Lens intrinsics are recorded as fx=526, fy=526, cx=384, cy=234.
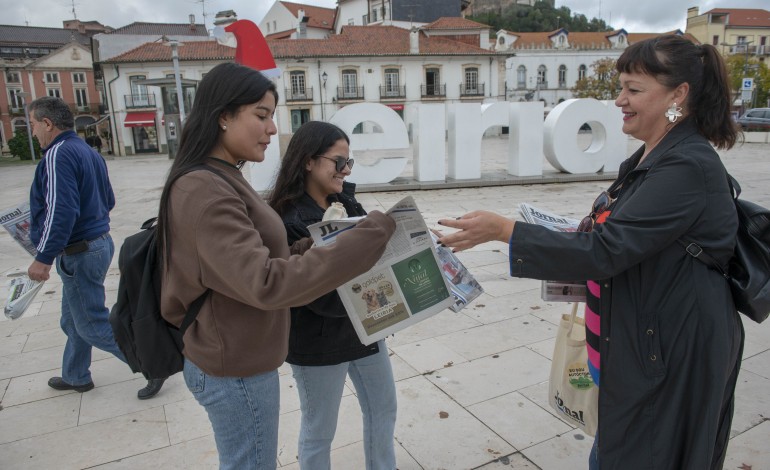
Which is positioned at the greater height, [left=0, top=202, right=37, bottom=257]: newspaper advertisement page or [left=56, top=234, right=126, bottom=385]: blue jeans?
[left=0, top=202, right=37, bottom=257]: newspaper advertisement page

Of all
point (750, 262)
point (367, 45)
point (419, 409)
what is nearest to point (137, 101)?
point (367, 45)

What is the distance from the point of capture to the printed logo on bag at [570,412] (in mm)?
2092

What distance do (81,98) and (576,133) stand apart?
49.9m

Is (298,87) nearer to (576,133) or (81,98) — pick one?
(81,98)

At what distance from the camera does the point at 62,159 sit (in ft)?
10.3

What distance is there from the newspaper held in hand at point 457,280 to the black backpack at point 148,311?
894 millimetres

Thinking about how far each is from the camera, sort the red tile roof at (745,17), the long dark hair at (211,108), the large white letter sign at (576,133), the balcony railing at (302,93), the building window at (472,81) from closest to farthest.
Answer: the long dark hair at (211,108) → the large white letter sign at (576,133) → the balcony railing at (302,93) → the building window at (472,81) → the red tile roof at (745,17)

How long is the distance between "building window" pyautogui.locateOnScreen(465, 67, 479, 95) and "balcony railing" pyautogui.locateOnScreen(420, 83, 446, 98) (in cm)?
199

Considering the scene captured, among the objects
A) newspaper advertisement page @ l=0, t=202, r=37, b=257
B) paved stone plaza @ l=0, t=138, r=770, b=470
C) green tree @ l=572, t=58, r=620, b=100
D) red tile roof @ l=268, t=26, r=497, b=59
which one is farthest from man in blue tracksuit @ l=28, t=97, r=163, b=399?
green tree @ l=572, t=58, r=620, b=100

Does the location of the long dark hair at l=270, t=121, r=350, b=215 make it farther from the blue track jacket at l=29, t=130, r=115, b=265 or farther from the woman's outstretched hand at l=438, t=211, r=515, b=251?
the blue track jacket at l=29, t=130, r=115, b=265

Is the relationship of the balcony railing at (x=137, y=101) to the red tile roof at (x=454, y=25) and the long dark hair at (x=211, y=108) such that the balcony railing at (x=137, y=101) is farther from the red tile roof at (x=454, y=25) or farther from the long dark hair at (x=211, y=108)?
the long dark hair at (x=211, y=108)

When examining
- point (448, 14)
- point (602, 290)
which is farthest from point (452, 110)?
point (448, 14)

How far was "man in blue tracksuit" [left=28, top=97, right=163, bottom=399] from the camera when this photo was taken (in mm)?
3074

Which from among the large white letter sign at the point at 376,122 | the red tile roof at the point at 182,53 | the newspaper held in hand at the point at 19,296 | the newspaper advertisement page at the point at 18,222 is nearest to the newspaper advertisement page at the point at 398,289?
the newspaper held in hand at the point at 19,296
